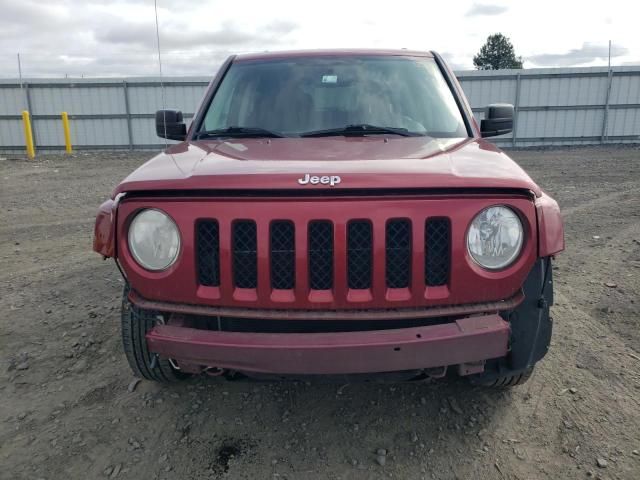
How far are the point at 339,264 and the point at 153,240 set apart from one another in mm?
766

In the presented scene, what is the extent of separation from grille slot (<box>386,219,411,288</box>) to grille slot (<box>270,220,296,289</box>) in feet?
1.23

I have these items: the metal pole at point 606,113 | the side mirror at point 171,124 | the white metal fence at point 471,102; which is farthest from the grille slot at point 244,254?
the metal pole at point 606,113

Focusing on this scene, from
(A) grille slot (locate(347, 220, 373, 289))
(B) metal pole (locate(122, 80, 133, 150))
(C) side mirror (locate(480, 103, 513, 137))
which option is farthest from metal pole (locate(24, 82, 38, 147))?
(A) grille slot (locate(347, 220, 373, 289))

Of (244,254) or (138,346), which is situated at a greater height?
(244,254)

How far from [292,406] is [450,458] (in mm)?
866

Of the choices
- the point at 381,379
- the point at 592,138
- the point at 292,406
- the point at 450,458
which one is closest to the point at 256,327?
the point at 381,379

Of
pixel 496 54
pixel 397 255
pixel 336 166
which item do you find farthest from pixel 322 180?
pixel 496 54

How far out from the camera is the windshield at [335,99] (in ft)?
10.1

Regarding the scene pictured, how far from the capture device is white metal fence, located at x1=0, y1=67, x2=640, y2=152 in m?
16.2

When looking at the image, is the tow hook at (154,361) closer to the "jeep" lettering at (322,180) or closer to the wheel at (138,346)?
the wheel at (138,346)

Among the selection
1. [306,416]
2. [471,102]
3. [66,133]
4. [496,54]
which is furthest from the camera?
[496,54]

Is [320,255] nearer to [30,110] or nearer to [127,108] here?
[127,108]

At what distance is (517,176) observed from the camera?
2066 mm

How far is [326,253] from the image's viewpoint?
6.57 feet
